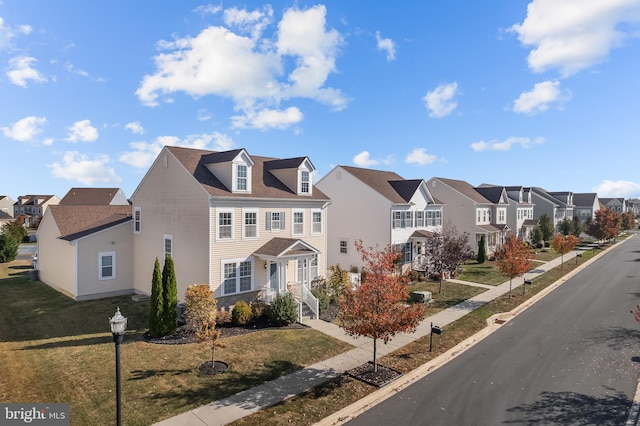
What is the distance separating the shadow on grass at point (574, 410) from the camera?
37.6 feet

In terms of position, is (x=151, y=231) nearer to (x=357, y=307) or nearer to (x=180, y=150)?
(x=180, y=150)

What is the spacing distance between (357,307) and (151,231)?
687 inches

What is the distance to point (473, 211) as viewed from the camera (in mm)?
45500

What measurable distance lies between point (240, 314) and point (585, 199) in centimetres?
10303

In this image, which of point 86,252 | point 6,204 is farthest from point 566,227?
point 6,204

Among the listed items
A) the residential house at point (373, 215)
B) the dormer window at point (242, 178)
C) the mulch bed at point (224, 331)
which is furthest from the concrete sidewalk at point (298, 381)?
the residential house at point (373, 215)

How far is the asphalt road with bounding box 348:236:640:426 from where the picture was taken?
1172cm

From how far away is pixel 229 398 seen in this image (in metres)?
12.4

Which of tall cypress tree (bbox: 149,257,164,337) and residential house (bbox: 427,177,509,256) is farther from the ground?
residential house (bbox: 427,177,509,256)

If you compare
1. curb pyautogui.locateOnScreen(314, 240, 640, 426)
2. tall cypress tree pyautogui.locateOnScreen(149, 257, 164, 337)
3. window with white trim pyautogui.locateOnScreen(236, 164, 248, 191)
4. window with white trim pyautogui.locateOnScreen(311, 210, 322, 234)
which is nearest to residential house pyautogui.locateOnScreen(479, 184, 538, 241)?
curb pyautogui.locateOnScreen(314, 240, 640, 426)

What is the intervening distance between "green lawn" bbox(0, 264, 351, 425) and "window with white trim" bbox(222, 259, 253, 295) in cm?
390

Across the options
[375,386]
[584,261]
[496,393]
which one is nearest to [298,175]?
[375,386]

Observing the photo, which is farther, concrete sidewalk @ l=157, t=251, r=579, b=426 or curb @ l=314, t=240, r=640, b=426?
curb @ l=314, t=240, r=640, b=426

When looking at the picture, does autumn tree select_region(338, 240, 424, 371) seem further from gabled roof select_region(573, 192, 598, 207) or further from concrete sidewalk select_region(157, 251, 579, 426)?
gabled roof select_region(573, 192, 598, 207)
